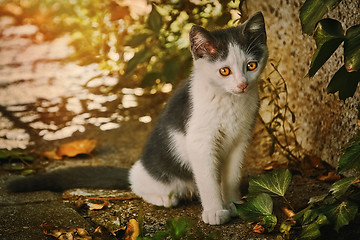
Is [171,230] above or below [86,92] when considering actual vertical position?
above

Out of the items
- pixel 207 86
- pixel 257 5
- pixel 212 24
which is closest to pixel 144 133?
pixel 212 24

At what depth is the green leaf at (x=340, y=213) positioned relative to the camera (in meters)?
1.83

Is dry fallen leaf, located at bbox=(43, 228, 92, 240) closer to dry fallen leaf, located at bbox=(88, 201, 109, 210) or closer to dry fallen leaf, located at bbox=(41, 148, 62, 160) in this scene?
dry fallen leaf, located at bbox=(88, 201, 109, 210)

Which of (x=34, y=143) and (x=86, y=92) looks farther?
(x=86, y=92)

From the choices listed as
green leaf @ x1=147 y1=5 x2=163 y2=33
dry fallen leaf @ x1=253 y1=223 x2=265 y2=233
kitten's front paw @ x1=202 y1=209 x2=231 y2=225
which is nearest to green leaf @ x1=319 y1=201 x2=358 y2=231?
dry fallen leaf @ x1=253 y1=223 x2=265 y2=233

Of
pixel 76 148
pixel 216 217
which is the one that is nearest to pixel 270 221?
pixel 216 217

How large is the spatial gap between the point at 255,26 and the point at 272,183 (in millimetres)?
761

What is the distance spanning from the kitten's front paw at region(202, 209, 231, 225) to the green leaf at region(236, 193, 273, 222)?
195mm

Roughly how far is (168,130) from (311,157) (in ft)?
3.51

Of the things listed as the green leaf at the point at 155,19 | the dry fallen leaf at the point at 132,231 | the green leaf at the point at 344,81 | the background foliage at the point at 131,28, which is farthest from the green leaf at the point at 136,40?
the green leaf at the point at 344,81

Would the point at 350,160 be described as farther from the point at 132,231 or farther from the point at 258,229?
the point at 132,231

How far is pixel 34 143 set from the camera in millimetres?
3582

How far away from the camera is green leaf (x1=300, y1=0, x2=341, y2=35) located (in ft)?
5.72

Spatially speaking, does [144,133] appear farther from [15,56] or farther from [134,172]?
[15,56]
